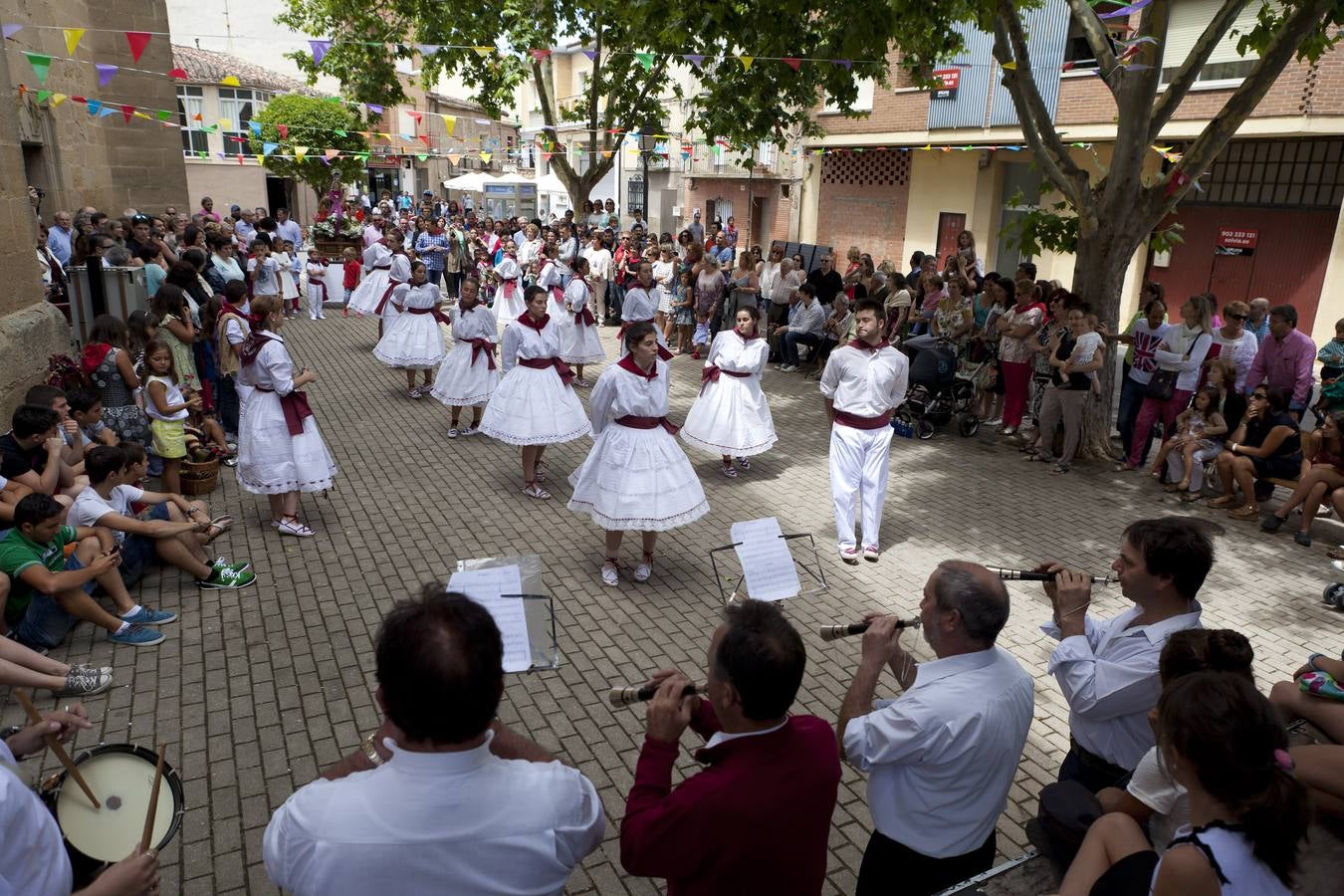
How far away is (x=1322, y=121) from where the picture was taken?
1417cm

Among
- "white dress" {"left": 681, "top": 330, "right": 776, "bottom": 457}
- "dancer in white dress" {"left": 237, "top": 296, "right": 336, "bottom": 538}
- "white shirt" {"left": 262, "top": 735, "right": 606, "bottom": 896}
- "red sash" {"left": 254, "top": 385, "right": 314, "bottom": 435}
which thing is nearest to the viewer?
"white shirt" {"left": 262, "top": 735, "right": 606, "bottom": 896}

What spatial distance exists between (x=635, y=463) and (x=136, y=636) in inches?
130

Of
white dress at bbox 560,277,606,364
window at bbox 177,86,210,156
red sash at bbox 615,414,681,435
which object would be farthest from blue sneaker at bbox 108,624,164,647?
window at bbox 177,86,210,156

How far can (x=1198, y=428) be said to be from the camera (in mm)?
8742

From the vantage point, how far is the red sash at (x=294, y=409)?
680 cm

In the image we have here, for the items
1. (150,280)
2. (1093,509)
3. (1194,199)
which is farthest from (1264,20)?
(150,280)

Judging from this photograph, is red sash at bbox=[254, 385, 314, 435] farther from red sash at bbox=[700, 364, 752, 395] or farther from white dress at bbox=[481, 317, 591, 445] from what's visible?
red sash at bbox=[700, 364, 752, 395]

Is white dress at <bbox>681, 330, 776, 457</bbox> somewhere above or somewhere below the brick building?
below

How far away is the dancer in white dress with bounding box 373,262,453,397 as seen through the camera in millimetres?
11312

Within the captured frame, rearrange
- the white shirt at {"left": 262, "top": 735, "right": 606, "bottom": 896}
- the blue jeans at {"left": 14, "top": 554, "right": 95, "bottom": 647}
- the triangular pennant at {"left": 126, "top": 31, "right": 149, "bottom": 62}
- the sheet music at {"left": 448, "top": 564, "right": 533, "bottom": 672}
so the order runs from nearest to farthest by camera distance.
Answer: the white shirt at {"left": 262, "top": 735, "right": 606, "bottom": 896}
the sheet music at {"left": 448, "top": 564, "right": 533, "bottom": 672}
the blue jeans at {"left": 14, "top": 554, "right": 95, "bottom": 647}
the triangular pennant at {"left": 126, "top": 31, "right": 149, "bottom": 62}

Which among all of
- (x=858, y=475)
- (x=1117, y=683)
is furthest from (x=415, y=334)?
(x=1117, y=683)

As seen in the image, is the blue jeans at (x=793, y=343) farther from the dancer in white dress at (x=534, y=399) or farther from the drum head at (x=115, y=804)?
the drum head at (x=115, y=804)

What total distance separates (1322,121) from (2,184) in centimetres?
1751

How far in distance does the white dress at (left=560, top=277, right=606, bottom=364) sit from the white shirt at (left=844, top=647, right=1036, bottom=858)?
10370mm
